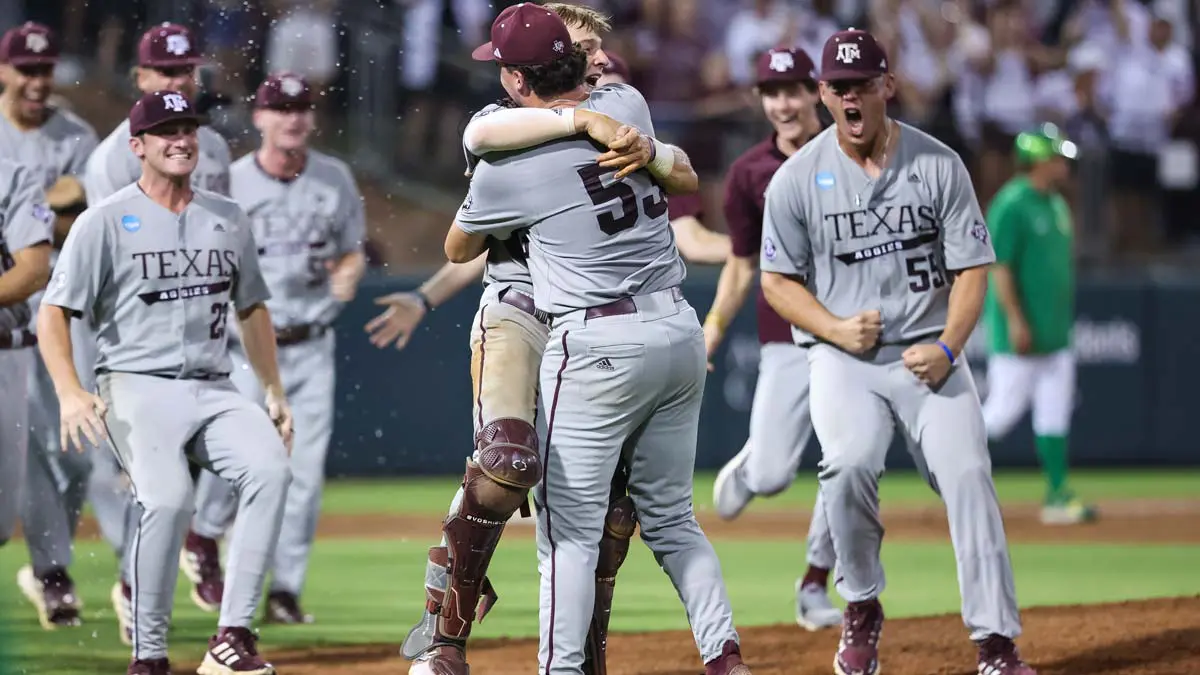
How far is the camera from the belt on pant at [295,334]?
29.3 feet

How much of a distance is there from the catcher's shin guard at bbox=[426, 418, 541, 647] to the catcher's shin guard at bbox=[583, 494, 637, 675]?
1.16 feet

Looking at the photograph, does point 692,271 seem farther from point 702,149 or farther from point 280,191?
point 280,191

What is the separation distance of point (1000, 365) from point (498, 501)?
25.6ft

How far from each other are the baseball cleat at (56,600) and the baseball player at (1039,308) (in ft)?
22.0

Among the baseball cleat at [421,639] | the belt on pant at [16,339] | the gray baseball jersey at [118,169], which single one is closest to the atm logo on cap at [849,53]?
the baseball cleat at [421,639]

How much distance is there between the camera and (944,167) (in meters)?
6.55

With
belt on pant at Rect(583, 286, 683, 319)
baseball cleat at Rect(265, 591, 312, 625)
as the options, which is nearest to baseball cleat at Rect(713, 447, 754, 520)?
baseball cleat at Rect(265, 591, 312, 625)

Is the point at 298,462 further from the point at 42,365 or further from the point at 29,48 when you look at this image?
the point at 29,48

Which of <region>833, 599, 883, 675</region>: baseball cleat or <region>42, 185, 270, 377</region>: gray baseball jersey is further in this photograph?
<region>42, 185, 270, 377</region>: gray baseball jersey

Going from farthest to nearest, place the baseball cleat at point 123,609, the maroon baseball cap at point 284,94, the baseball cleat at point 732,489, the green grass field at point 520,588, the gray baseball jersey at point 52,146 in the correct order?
the gray baseball jersey at point 52,146
the maroon baseball cap at point 284,94
the baseball cleat at point 732,489
the green grass field at point 520,588
the baseball cleat at point 123,609

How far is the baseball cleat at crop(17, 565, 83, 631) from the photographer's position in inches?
338

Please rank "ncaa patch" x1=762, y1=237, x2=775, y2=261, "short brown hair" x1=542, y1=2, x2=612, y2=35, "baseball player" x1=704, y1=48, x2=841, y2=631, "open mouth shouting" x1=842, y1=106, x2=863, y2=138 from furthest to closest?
1. "baseball player" x1=704, y1=48, x2=841, y2=631
2. "ncaa patch" x1=762, y1=237, x2=775, y2=261
3. "open mouth shouting" x1=842, y1=106, x2=863, y2=138
4. "short brown hair" x1=542, y1=2, x2=612, y2=35

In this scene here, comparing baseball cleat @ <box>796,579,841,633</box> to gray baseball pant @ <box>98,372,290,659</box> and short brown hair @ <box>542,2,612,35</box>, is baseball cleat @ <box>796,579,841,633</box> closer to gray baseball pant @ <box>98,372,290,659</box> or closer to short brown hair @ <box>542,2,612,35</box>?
gray baseball pant @ <box>98,372,290,659</box>

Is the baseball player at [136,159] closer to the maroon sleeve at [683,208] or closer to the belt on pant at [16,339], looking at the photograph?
the belt on pant at [16,339]
